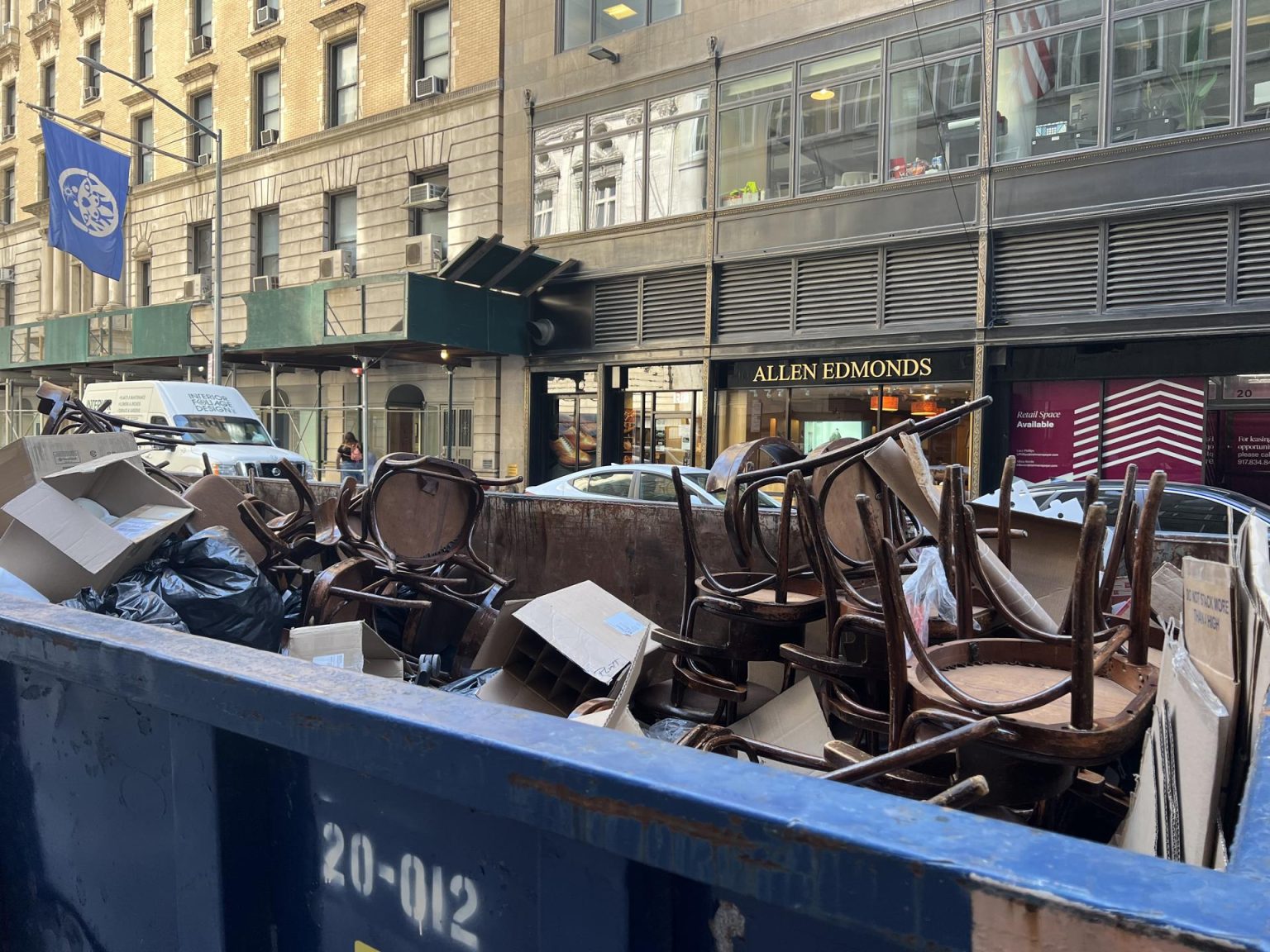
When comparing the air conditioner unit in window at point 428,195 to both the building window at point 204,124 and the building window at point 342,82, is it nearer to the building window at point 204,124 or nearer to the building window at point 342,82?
the building window at point 342,82

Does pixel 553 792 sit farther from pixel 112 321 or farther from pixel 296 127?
pixel 112 321

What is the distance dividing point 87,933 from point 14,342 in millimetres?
31393

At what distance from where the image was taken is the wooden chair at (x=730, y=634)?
2.88 metres

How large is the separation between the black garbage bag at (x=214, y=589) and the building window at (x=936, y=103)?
12.1 meters

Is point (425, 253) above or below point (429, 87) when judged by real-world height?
below

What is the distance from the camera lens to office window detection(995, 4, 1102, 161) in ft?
39.4

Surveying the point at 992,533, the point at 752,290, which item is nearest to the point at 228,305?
Answer: the point at 752,290

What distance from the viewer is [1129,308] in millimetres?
11734

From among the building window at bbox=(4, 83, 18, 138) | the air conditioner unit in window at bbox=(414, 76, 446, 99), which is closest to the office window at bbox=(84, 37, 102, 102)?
the building window at bbox=(4, 83, 18, 138)

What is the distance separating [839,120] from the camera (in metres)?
14.1

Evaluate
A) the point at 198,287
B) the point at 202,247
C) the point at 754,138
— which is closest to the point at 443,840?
the point at 754,138

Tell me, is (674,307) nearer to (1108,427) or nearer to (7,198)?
(1108,427)

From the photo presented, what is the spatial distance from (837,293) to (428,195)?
9.40 meters

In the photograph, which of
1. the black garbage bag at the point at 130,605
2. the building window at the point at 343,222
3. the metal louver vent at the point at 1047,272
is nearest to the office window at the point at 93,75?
the building window at the point at 343,222
